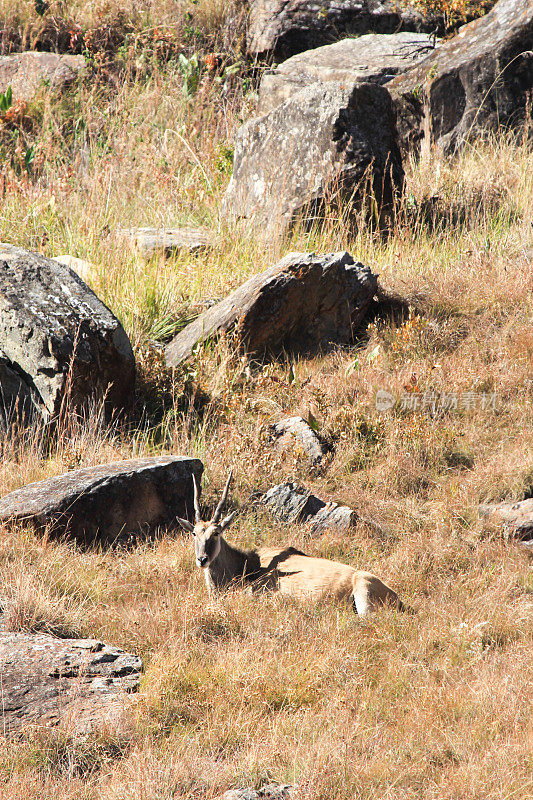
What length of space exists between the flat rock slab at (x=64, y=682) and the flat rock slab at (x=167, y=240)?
6.00m

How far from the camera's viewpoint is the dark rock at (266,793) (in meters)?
3.60

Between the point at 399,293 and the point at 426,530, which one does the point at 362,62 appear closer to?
the point at 399,293

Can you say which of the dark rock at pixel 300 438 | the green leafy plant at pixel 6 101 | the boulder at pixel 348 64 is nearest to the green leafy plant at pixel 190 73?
the boulder at pixel 348 64

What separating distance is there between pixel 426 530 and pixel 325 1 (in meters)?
12.7

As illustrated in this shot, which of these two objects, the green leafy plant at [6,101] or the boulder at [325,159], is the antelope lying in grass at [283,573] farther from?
the green leafy plant at [6,101]

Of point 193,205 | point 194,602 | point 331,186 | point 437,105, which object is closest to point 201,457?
point 194,602

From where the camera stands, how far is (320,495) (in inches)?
261

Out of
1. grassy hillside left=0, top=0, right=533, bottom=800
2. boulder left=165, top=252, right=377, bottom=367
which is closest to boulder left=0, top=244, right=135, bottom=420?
grassy hillside left=0, top=0, right=533, bottom=800

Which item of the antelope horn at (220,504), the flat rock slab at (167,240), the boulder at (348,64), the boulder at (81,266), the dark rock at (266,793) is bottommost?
the dark rock at (266,793)

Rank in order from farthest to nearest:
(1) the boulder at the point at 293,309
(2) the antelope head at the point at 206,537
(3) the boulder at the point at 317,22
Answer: (3) the boulder at the point at 317,22 → (1) the boulder at the point at 293,309 → (2) the antelope head at the point at 206,537

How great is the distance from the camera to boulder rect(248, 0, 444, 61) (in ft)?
49.4

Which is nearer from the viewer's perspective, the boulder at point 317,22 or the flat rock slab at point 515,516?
the flat rock slab at point 515,516

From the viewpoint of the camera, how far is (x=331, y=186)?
393 inches

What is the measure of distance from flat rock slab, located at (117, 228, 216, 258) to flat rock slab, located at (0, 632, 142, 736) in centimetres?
600
